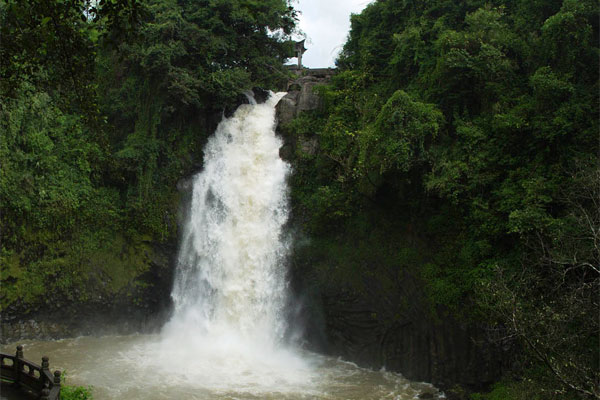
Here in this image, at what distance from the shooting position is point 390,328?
13.0m

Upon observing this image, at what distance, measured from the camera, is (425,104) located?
12.4 metres

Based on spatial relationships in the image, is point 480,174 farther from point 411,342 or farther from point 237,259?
point 237,259

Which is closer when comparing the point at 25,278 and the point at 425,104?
the point at 425,104

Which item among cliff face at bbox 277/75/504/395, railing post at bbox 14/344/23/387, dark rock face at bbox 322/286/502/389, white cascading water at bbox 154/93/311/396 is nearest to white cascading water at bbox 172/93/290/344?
white cascading water at bbox 154/93/311/396

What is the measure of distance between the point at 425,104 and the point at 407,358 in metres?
6.97

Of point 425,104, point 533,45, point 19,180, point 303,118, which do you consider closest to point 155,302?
point 19,180

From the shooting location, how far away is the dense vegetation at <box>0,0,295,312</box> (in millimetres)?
15023

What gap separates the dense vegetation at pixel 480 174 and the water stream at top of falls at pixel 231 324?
5.12 feet

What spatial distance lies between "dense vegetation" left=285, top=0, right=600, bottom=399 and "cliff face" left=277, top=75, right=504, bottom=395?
0.31m

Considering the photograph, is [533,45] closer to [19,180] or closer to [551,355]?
[551,355]

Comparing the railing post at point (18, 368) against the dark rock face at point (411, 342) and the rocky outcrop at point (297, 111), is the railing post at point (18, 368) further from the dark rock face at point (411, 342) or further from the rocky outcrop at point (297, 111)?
the rocky outcrop at point (297, 111)

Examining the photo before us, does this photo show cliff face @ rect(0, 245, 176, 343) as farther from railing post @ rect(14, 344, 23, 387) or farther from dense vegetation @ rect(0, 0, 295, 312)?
railing post @ rect(14, 344, 23, 387)

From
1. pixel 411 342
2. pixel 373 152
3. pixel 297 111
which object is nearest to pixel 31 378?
pixel 411 342

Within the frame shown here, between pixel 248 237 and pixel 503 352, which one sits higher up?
pixel 248 237
